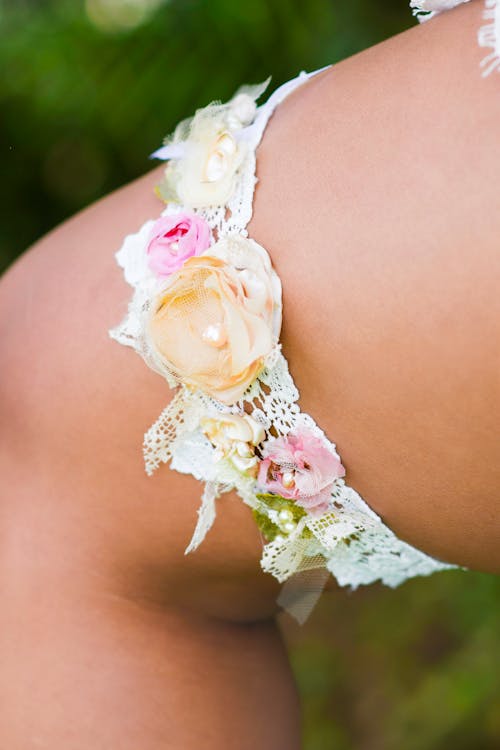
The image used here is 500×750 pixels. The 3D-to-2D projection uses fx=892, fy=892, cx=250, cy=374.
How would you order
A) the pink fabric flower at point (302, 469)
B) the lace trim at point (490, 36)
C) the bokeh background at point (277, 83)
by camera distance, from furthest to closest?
the bokeh background at point (277, 83) < the pink fabric flower at point (302, 469) < the lace trim at point (490, 36)

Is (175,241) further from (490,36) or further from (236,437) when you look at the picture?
(490,36)

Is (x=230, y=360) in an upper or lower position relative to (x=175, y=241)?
lower

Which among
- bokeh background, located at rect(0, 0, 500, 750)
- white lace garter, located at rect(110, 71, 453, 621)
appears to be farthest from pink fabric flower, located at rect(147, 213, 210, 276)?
bokeh background, located at rect(0, 0, 500, 750)

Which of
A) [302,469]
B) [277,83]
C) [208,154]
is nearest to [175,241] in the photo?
[208,154]

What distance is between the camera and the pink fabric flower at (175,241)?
82 centimetres

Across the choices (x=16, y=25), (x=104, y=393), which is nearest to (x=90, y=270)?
(x=104, y=393)

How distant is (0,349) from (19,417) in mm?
83

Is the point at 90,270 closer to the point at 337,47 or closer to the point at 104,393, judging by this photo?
the point at 104,393

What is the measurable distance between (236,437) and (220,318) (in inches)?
4.9

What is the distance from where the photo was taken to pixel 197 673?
0.95 m

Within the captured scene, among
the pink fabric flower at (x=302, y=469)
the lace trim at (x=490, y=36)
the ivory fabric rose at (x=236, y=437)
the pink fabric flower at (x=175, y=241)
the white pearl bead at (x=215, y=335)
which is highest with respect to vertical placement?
the lace trim at (x=490, y=36)

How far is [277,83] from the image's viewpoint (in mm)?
2049

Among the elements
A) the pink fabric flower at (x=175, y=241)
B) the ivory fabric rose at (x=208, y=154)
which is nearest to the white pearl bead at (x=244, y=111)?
the ivory fabric rose at (x=208, y=154)

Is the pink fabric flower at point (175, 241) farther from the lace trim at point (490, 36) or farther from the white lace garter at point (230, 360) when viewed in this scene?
the lace trim at point (490, 36)
